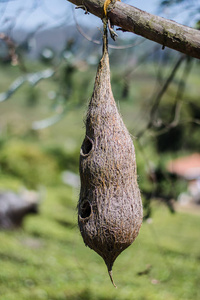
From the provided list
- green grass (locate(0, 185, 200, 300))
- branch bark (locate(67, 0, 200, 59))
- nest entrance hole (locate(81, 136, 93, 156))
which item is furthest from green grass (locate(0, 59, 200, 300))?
branch bark (locate(67, 0, 200, 59))

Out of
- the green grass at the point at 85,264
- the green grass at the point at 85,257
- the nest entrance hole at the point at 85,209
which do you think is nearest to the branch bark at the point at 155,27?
the nest entrance hole at the point at 85,209

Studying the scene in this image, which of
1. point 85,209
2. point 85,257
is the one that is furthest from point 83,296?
point 85,209

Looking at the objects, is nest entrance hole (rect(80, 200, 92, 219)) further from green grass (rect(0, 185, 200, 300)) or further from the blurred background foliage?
green grass (rect(0, 185, 200, 300))

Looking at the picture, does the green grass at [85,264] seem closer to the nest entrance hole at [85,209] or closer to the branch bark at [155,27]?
the nest entrance hole at [85,209]

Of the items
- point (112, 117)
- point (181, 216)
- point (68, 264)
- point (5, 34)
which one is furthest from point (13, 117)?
point (112, 117)

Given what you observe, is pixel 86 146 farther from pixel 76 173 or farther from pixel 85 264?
pixel 76 173
